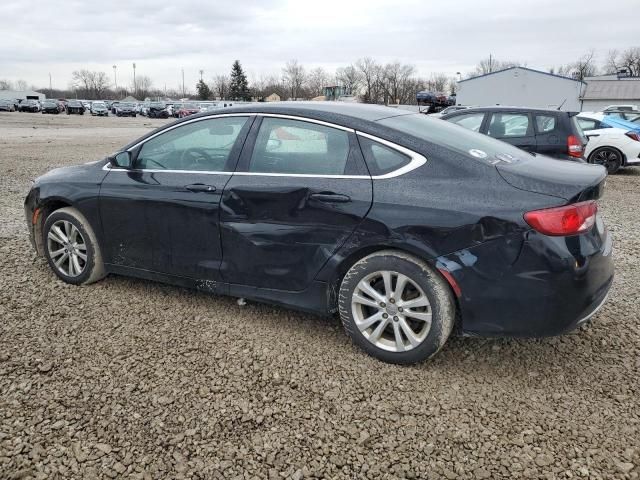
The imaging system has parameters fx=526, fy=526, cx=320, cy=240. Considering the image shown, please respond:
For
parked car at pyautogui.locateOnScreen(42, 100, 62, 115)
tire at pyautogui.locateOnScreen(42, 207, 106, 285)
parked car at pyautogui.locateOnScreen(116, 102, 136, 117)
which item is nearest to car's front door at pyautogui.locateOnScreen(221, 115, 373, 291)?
tire at pyautogui.locateOnScreen(42, 207, 106, 285)

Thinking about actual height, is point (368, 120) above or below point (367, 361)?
above

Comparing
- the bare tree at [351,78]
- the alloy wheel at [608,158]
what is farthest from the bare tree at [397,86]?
the alloy wheel at [608,158]

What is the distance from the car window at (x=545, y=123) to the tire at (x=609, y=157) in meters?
4.35

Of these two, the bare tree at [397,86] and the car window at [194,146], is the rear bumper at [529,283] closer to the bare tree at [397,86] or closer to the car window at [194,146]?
the car window at [194,146]

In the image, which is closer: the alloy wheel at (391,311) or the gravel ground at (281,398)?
the gravel ground at (281,398)

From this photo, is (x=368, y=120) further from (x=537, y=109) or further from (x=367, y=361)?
(x=537, y=109)

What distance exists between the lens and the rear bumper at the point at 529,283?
110 inches

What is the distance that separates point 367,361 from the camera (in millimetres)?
3285

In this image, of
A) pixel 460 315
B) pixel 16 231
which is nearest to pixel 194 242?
pixel 460 315

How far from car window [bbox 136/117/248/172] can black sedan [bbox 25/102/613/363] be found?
0.4 inches

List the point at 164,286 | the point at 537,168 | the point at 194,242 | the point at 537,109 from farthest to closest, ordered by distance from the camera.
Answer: the point at 537,109 → the point at 164,286 → the point at 194,242 → the point at 537,168

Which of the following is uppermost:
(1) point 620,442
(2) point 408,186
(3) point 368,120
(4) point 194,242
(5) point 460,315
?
(3) point 368,120

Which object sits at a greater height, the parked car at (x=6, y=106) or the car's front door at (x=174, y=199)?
the parked car at (x=6, y=106)

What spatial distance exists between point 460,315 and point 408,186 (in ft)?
2.66
